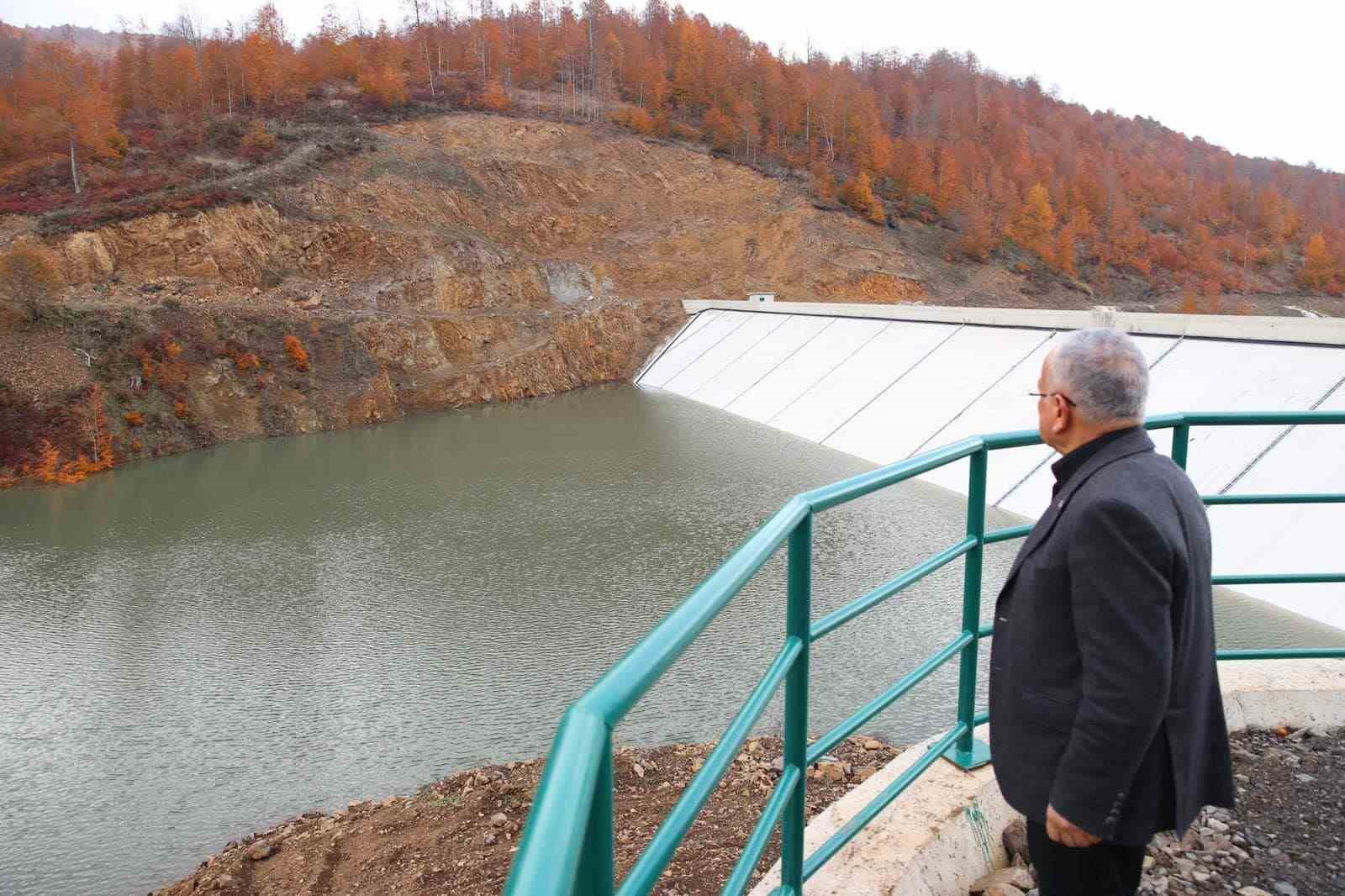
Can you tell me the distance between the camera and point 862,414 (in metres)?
17.0

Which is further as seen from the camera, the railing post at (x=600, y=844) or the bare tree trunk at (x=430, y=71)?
the bare tree trunk at (x=430, y=71)

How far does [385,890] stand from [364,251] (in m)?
26.7

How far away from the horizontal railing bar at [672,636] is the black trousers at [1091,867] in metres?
0.88

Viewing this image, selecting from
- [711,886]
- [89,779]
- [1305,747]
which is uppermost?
[1305,747]

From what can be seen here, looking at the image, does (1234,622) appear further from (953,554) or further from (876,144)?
(876,144)

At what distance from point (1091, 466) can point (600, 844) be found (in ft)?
4.14

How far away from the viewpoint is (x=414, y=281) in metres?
27.5

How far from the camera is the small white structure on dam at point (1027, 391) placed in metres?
9.02

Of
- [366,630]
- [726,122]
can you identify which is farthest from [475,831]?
[726,122]

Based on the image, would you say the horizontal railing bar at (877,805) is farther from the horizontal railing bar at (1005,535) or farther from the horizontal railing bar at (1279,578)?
the horizontal railing bar at (1279,578)

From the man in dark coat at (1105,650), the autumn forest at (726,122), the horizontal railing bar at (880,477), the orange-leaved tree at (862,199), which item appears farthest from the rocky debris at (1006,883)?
the orange-leaved tree at (862,199)

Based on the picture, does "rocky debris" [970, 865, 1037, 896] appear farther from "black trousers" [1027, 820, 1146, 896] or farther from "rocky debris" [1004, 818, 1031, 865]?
"black trousers" [1027, 820, 1146, 896]

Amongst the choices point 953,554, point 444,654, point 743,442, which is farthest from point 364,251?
point 953,554

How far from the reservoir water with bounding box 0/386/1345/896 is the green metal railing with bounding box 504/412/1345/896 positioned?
3.42m
